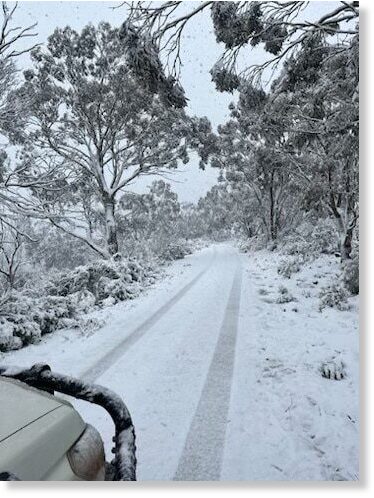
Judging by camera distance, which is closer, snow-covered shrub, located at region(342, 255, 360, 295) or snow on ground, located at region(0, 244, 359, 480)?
snow on ground, located at region(0, 244, 359, 480)

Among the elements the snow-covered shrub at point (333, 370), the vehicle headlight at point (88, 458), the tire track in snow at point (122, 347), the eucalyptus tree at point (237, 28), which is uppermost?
the eucalyptus tree at point (237, 28)

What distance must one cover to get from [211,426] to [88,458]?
154 cm

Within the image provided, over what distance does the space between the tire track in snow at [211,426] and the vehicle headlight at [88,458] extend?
986mm

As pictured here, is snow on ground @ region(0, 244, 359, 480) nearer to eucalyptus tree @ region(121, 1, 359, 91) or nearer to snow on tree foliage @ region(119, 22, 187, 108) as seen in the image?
snow on tree foliage @ region(119, 22, 187, 108)

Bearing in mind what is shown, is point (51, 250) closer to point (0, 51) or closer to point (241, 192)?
point (241, 192)

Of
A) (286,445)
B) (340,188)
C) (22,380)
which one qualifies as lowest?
(286,445)


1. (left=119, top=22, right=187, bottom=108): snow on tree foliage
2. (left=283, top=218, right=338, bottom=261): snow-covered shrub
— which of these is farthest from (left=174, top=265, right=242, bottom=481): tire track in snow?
(left=283, top=218, right=338, bottom=261): snow-covered shrub

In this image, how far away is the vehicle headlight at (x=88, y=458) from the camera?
5.05 feet

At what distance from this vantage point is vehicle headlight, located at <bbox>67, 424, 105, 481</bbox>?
154 cm

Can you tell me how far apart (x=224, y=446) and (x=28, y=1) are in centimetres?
507

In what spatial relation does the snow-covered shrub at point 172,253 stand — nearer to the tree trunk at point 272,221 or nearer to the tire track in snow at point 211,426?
the tree trunk at point 272,221

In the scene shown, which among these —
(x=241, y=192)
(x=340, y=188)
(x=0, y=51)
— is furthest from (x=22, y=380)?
(x=241, y=192)

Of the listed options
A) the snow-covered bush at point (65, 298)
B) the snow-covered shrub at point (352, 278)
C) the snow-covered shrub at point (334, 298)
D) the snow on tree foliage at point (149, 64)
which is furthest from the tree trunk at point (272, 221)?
the snow on tree foliage at point (149, 64)

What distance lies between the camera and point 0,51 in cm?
519
